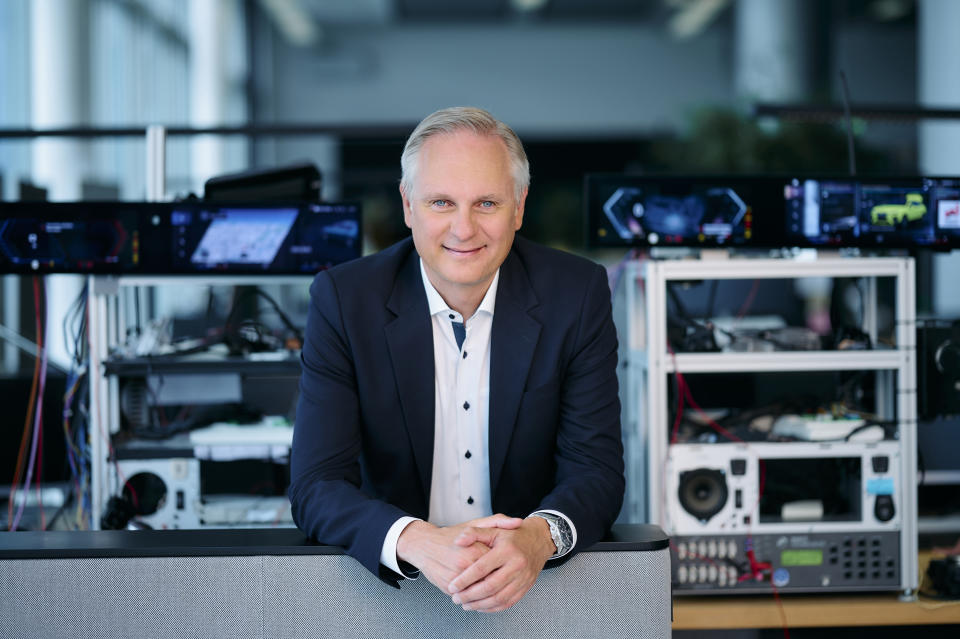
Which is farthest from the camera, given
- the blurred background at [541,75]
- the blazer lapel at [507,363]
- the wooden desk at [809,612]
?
the blurred background at [541,75]

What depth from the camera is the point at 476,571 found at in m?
1.17

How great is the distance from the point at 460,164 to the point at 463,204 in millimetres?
65

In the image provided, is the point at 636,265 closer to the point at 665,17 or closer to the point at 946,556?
the point at 946,556

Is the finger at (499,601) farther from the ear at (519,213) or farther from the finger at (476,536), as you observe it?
the ear at (519,213)

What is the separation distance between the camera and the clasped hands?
3.88 ft

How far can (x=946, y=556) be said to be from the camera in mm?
2164

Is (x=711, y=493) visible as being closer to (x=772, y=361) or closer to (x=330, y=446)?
(x=772, y=361)

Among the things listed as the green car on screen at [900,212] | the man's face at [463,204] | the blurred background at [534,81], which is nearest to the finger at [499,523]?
the man's face at [463,204]

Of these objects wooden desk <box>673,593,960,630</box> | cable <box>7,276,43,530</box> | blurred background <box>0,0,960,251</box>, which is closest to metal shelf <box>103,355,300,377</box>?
cable <box>7,276,43,530</box>

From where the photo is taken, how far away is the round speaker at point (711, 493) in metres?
2.12

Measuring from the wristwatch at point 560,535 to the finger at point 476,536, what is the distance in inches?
3.3

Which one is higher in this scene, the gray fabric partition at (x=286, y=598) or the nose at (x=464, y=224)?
the nose at (x=464, y=224)

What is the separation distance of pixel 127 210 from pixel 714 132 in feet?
19.1

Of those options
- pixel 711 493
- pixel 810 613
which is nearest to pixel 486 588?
pixel 711 493
